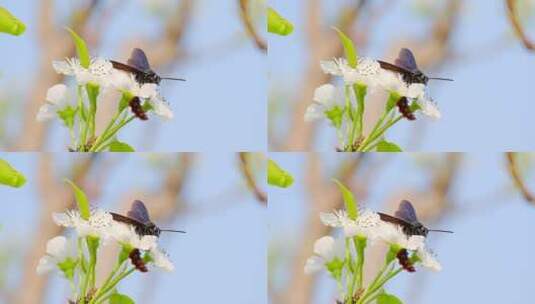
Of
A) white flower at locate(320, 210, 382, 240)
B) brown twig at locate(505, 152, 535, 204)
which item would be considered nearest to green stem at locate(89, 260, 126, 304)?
white flower at locate(320, 210, 382, 240)

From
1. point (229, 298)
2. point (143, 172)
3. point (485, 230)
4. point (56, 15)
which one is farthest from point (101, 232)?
point (485, 230)

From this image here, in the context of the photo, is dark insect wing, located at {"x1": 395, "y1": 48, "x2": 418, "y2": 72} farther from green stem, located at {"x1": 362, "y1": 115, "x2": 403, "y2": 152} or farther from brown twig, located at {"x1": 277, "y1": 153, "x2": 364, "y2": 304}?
brown twig, located at {"x1": 277, "y1": 153, "x2": 364, "y2": 304}

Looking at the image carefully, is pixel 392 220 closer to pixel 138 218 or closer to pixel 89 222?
pixel 138 218

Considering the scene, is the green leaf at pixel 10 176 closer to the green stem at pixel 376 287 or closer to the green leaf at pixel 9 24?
Answer: the green leaf at pixel 9 24

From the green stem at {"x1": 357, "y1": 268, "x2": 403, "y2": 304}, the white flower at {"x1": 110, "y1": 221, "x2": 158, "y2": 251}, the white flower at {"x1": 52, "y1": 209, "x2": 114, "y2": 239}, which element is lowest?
the green stem at {"x1": 357, "y1": 268, "x2": 403, "y2": 304}

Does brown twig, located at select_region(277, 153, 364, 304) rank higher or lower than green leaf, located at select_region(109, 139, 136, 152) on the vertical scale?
lower

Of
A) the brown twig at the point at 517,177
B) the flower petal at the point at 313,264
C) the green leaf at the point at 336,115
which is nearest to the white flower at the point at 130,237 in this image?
the flower petal at the point at 313,264
